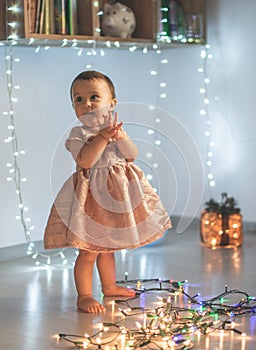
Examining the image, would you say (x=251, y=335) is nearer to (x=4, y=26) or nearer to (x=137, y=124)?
(x=4, y=26)

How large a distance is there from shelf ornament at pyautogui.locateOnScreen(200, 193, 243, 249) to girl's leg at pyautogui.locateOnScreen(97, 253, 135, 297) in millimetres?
1072

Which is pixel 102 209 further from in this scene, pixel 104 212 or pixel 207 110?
pixel 207 110

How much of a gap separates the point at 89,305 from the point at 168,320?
0.30m

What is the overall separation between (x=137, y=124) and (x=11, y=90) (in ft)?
3.08

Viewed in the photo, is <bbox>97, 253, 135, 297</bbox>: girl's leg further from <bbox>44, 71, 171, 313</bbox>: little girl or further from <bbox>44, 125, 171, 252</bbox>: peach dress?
<bbox>44, 125, 171, 252</bbox>: peach dress

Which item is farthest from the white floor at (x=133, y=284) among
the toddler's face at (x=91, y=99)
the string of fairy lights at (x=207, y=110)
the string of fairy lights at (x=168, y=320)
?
the toddler's face at (x=91, y=99)

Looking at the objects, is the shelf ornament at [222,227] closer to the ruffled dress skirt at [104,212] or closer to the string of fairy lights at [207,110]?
the string of fairy lights at [207,110]

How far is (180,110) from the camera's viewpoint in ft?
14.9

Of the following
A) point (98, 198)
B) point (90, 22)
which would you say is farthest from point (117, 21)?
point (98, 198)

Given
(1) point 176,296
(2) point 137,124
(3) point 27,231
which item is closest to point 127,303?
(1) point 176,296

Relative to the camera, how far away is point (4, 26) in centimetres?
344

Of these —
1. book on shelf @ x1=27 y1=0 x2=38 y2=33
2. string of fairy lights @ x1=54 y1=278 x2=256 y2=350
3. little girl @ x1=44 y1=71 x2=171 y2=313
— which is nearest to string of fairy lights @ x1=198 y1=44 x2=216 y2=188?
book on shelf @ x1=27 y1=0 x2=38 y2=33

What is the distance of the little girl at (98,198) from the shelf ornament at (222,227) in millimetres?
1104

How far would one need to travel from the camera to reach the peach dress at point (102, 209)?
9.32 feet
